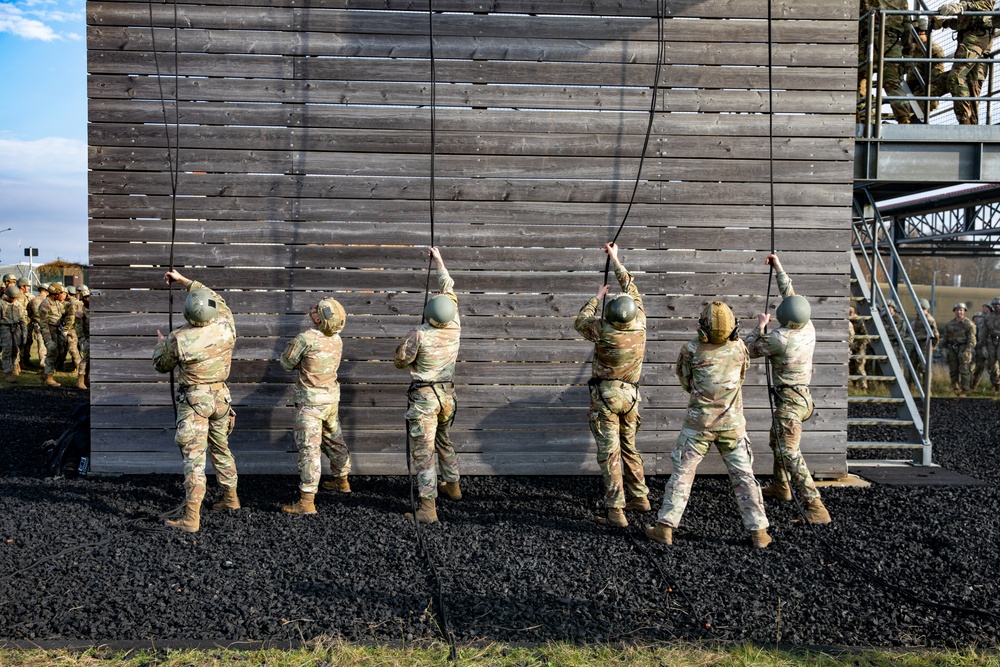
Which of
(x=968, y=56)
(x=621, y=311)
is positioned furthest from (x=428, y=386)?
(x=968, y=56)

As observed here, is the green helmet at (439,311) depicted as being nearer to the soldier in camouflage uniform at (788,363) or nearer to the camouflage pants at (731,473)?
the camouflage pants at (731,473)

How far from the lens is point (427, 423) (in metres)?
6.55

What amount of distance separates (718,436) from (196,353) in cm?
424

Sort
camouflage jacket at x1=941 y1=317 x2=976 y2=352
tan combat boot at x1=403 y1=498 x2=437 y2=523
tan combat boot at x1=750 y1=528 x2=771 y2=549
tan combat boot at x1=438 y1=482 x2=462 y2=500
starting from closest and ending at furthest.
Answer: tan combat boot at x1=750 y1=528 x2=771 y2=549 → tan combat boot at x1=403 y1=498 x2=437 y2=523 → tan combat boot at x1=438 y1=482 x2=462 y2=500 → camouflage jacket at x1=941 y1=317 x2=976 y2=352

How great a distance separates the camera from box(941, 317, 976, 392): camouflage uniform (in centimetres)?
1614

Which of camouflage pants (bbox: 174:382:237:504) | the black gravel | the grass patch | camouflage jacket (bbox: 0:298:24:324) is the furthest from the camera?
camouflage jacket (bbox: 0:298:24:324)

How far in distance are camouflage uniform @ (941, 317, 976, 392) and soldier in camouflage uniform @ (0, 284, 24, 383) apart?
1931 cm

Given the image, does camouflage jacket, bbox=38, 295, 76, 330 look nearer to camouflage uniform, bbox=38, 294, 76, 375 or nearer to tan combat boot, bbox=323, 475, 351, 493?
camouflage uniform, bbox=38, 294, 76, 375

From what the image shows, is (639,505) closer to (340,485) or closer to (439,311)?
(439,311)

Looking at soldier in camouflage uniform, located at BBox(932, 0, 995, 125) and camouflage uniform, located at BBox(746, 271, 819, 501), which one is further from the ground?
soldier in camouflage uniform, located at BBox(932, 0, 995, 125)

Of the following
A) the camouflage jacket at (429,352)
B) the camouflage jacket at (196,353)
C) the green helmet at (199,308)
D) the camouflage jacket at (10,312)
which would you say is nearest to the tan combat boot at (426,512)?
the camouflage jacket at (429,352)

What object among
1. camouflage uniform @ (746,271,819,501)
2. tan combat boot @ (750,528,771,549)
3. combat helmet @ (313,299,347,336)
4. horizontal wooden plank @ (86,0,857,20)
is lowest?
tan combat boot @ (750,528,771,549)

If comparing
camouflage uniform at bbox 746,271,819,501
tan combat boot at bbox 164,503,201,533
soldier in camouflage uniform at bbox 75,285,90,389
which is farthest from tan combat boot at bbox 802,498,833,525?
soldier in camouflage uniform at bbox 75,285,90,389

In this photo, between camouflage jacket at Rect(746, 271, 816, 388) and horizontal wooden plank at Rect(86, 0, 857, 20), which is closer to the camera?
camouflage jacket at Rect(746, 271, 816, 388)
